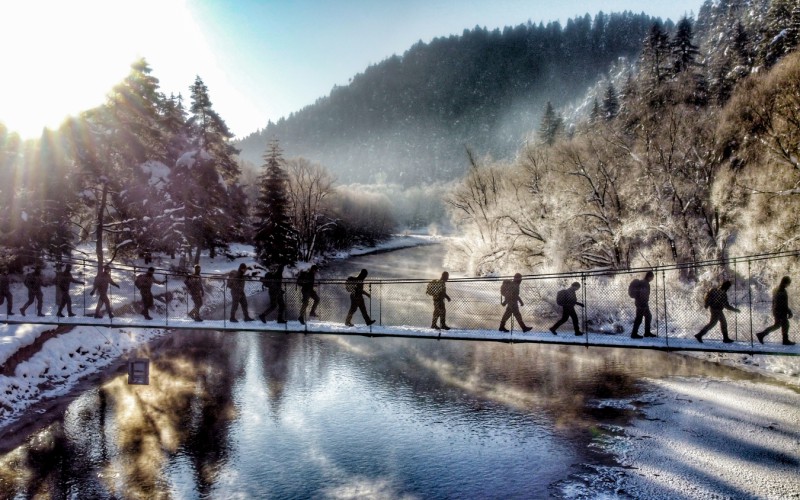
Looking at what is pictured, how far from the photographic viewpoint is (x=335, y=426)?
1116 centimetres

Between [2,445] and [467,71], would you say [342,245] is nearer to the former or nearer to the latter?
[2,445]

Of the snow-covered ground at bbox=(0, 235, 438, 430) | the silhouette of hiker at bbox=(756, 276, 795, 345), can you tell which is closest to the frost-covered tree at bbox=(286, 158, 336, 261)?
the snow-covered ground at bbox=(0, 235, 438, 430)

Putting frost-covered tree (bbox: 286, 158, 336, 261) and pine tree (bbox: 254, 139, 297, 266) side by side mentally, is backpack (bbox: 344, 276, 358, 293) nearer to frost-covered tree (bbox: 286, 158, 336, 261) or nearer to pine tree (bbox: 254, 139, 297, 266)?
pine tree (bbox: 254, 139, 297, 266)

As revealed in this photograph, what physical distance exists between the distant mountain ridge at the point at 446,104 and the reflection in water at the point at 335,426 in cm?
12043

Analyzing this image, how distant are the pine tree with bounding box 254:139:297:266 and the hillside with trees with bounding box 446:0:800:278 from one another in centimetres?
1234

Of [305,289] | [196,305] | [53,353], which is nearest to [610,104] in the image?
[305,289]

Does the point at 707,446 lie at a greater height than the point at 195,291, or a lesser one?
lesser

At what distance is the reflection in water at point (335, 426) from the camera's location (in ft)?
28.8

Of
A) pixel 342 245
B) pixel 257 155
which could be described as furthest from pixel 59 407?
pixel 257 155

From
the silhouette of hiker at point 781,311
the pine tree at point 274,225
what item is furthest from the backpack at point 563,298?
the pine tree at point 274,225

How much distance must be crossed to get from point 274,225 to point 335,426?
74.2 feet

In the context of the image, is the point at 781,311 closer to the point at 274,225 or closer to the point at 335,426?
the point at 335,426

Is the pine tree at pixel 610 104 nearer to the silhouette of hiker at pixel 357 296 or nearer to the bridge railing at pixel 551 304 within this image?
the bridge railing at pixel 551 304

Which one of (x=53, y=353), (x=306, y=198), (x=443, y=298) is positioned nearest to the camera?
(x=443, y=298)
